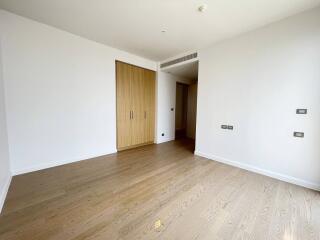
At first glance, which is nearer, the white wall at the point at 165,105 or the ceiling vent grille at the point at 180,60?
the ceiling vent grille at the point at 180,60

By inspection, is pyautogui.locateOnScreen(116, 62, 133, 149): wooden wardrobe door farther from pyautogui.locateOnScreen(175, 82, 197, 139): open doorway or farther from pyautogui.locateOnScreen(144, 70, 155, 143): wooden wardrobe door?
pyautogui.locateOnScreen(175, 82, 197, 139): open doorway

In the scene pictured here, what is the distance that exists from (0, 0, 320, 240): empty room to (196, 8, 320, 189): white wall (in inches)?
0.7

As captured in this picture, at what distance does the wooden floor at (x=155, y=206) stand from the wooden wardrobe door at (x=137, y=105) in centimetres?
156

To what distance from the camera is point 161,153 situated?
3.79 meters

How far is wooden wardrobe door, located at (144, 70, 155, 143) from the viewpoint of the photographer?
175 inches

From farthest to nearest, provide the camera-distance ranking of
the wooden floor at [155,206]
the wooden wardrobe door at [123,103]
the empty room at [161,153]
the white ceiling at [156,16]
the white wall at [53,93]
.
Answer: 1. the wooden wardrobe door at [123,103]
2. the white wall at [53,93]
3. the white ceiling at [156,16]
4. the empty room at [161,153]
5. the wooden floor at [155,206]

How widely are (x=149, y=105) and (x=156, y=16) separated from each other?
2557 millimetres

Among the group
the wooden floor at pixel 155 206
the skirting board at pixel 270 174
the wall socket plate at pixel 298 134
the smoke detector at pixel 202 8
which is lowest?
the wooden floor at pixel 155 206

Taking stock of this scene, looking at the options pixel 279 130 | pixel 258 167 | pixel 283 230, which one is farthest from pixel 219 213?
pixel 279 130

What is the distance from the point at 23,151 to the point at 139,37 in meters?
3.01

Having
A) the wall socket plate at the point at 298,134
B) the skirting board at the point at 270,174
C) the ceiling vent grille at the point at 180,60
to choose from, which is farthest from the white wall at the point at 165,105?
the wall socket plate at the point at 298,134

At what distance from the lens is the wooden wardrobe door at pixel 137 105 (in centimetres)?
412

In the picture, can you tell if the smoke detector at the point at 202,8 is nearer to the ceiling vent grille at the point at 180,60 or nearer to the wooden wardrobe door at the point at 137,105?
the ceiling vent grille at the point at 180,60

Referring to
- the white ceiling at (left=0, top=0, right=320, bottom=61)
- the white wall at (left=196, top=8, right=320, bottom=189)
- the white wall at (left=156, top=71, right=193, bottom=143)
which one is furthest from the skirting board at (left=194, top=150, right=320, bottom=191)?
the white ceiling at (left=0, top=0, right=320, bottom=61)
